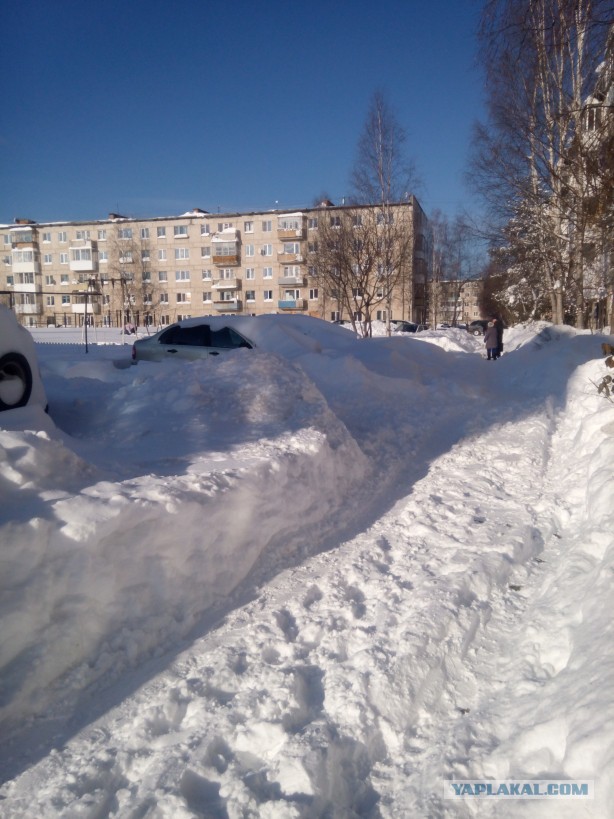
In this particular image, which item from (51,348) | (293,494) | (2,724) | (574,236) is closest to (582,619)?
(293,494)

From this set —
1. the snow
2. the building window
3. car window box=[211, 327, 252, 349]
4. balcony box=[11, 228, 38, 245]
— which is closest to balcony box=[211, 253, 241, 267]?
the building window

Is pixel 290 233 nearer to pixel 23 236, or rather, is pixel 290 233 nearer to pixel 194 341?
pixel 23 236

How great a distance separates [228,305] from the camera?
59.0 metres

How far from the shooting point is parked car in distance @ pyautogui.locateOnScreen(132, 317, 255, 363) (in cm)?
1098

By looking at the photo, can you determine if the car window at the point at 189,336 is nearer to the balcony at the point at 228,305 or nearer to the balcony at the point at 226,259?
the balcony at the point at 226,259

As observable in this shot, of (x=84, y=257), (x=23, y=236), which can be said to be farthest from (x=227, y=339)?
(x=23, y=236)

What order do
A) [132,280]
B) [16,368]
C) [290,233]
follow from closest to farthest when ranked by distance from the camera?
[16,368] → [132,280] → [290,233]

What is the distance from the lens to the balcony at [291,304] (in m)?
57.6

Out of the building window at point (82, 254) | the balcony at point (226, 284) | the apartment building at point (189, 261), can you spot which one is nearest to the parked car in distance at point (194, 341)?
the apartment building at point (189, 261)

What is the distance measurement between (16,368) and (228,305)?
2140 inches

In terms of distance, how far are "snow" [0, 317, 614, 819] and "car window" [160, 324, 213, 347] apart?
16.3ft

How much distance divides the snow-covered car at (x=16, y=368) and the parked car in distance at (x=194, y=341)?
5.00m

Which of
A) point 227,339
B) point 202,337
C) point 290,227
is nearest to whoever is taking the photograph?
point 227,339

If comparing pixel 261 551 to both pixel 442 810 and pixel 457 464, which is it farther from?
pixel 457 464
